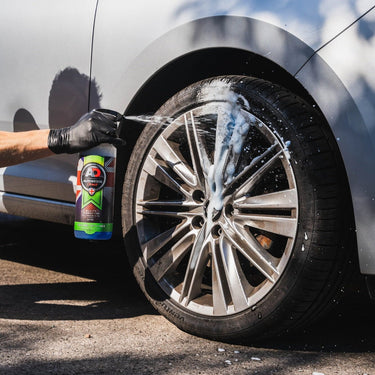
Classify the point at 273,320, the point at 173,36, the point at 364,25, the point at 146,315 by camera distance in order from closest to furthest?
the point at 364,25, the point at 273,320, the point at 173,36, the point at 146,315

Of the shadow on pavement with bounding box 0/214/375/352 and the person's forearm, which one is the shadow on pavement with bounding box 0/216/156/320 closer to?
the shadow on pavement with bounding box 0/214/375/352

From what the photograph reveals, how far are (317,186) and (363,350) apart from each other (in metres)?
0.74

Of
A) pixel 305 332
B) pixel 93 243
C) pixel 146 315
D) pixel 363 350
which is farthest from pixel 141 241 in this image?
pixel 93 243

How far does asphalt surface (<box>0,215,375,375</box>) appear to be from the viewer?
8.34 feet

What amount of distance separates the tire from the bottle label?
10cm

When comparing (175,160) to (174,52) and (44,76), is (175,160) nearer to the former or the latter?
(174,52)

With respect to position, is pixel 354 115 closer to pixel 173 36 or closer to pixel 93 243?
pixel 173 36

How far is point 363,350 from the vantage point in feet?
9.26

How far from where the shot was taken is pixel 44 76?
3488mm

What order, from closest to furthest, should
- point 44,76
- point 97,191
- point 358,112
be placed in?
point 358,112 < point 97,191 < point 44,76

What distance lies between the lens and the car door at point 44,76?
3324 millimetres

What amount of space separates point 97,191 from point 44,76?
698mm

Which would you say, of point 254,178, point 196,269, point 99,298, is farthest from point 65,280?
point 254,178

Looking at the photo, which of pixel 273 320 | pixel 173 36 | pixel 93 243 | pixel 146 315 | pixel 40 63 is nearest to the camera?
pixel 273 320
